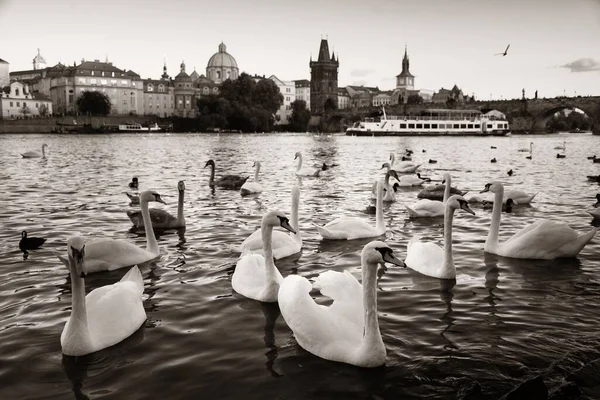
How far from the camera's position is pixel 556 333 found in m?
5.43

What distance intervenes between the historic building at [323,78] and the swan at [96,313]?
507 ft

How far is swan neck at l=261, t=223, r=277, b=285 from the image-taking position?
6.21 m

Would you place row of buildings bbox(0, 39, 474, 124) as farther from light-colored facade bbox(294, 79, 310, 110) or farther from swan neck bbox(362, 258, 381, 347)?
swan neck bbox(362, 258, 381, 347)

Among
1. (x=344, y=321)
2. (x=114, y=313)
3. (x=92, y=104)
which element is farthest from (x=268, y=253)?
(x=92, y=104)

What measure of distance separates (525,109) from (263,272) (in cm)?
10742

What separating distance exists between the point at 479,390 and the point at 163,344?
114 inches

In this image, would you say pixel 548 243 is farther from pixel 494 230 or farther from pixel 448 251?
pixel 448 251

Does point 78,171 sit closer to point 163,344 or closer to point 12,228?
point 12,228

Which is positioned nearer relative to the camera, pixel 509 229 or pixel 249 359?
pixel 249 359

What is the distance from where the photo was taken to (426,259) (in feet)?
24.7

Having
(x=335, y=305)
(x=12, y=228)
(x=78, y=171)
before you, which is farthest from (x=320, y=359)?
(x=78, y=171)

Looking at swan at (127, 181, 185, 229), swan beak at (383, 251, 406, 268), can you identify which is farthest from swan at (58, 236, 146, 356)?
swan at (127, 181, 185, 229)

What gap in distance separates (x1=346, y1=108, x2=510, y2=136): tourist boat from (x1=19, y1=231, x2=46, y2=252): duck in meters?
84.8

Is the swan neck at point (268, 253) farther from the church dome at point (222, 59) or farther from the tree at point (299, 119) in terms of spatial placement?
the church dome at point (222, 59)
